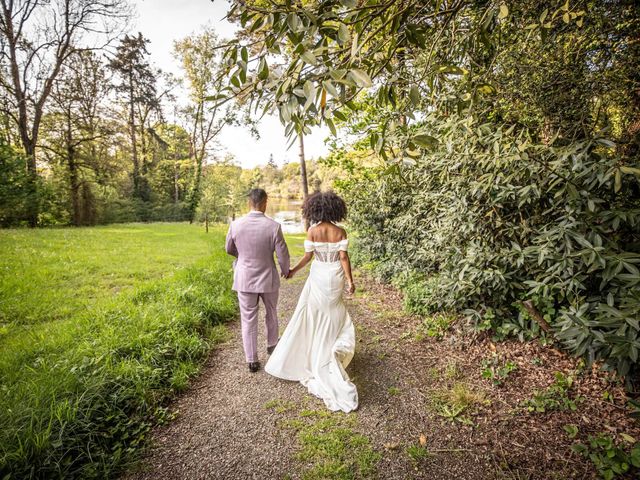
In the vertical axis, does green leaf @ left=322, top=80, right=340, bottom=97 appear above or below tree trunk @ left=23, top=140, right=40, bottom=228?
below

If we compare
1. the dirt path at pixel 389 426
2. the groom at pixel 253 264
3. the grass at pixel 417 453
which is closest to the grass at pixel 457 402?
the dirt path at pixel 389 426

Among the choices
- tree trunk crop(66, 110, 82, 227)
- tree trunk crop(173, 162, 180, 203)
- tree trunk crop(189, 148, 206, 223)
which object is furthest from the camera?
tree trunk crop(173, 162, 180, 203)

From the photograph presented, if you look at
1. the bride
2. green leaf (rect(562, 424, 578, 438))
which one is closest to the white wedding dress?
the bride

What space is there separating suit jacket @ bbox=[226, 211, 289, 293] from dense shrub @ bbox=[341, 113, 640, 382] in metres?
1.83

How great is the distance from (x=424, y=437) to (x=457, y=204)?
2771 millimetres

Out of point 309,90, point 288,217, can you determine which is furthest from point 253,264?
point 288,217

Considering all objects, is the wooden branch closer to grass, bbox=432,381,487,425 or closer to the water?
grass, bbox=432,381,487,425

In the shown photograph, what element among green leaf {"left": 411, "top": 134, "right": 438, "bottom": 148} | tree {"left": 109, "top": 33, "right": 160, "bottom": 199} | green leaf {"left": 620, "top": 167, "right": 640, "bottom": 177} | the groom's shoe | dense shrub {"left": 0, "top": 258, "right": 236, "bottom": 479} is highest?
tree {"left": 109, "top": 33, "right": 160, "bottom": 199}

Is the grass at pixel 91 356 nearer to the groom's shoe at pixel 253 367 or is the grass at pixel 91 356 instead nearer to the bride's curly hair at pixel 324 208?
the groom's shoe at pixel 253 367

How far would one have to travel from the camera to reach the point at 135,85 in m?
26.0

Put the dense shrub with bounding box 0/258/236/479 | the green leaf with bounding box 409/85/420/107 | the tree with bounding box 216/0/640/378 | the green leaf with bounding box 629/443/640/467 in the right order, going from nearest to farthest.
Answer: the green leaf with bounding box 409/85/420/107
the tree with bounding box 216/0/640/378
the green leaf with bounding box 629/443/640/467
the dense shrub with bounding box 0/258/236/479

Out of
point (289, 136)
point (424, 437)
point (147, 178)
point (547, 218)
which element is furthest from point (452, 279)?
point (147, 178)

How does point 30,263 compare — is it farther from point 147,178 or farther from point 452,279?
point 147,178

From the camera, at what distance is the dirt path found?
2.28 m
